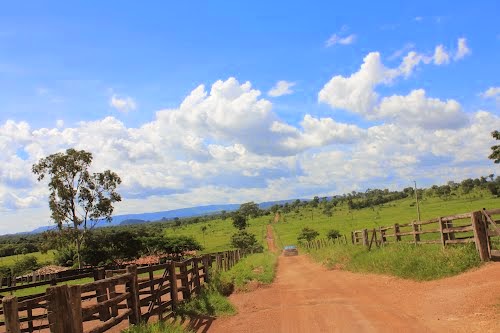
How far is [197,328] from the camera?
11.5m

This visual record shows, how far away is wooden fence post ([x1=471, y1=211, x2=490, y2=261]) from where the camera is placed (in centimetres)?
1442

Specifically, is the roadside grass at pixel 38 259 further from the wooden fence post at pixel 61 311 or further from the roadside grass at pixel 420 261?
the wooden fence post at pixel 61 311

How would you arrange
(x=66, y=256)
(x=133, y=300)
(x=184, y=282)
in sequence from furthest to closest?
1. (x=66, y=256)
2. (x=184, y=282)
3. (x=133, y=300)

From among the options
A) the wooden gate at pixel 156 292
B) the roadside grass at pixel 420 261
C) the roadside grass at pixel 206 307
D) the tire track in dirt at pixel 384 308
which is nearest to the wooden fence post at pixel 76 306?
the wooden gate at pixel 156 292

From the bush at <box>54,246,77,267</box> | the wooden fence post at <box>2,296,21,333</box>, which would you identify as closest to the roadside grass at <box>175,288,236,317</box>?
the wooden fence post at <box>2,296,21,333</box>


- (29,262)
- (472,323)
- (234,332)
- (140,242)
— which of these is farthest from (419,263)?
(29,262)

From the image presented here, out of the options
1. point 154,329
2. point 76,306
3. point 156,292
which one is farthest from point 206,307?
point 76,306

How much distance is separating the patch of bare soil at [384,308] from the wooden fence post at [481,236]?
613 millimetres

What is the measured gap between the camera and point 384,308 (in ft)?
39.1

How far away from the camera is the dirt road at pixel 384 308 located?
9.80m

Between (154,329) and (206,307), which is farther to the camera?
(206,307)

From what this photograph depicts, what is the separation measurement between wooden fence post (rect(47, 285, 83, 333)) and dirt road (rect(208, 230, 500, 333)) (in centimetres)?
462

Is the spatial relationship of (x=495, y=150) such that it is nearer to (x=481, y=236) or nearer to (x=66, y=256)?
(x=481, y=236)

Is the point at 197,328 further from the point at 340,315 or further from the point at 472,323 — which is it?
the point at 472,323
